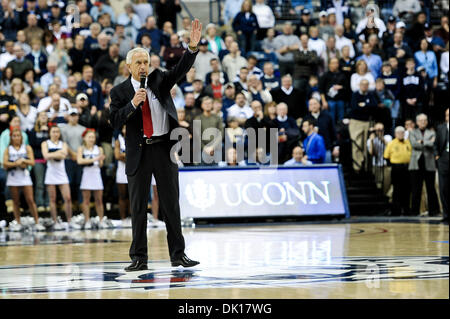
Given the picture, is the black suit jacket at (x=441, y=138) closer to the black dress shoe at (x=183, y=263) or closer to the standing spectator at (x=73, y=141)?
the standing spectator at (x=73, y=141)

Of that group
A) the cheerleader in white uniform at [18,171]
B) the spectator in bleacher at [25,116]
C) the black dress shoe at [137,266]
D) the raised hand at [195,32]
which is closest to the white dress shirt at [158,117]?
the raised hand at [195,32]

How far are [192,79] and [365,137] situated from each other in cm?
448

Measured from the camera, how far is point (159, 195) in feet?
30.2

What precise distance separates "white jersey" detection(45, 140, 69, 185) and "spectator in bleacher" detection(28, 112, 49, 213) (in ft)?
1.89

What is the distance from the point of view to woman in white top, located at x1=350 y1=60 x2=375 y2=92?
21.1 metres

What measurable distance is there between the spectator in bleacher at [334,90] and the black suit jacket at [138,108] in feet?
40.2

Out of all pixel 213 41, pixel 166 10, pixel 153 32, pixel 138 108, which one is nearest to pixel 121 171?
pixel 153 32

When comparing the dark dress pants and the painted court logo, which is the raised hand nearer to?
the dark dress pants

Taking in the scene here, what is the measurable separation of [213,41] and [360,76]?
405cm

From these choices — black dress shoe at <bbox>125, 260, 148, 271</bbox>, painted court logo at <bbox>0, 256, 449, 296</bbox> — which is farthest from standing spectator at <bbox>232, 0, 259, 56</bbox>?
black dress shoe at <bbox>125, 260, 148, 271</bbox>

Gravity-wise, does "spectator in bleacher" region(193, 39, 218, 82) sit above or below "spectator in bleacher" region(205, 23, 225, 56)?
below

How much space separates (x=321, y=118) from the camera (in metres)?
19.8

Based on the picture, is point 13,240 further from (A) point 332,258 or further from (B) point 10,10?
(B) point 10,10
